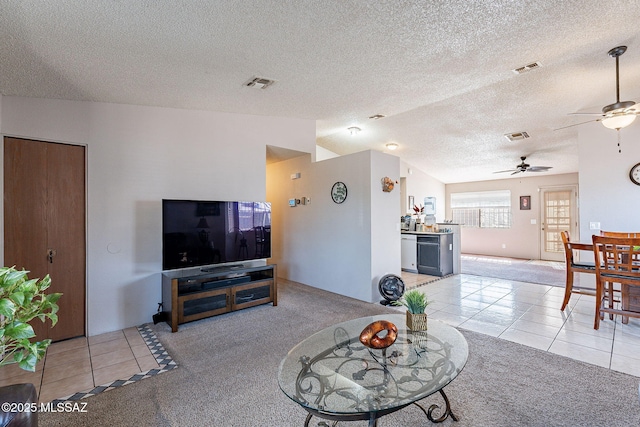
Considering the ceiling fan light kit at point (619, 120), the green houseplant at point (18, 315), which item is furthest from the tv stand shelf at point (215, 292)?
the ceiling fan light kit at point (619, 120)

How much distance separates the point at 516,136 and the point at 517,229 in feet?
12.7

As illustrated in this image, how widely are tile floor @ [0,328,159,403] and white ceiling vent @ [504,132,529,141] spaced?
6.61 metres

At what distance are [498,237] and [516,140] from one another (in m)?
3.92

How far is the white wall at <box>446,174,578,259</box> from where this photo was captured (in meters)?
8.16

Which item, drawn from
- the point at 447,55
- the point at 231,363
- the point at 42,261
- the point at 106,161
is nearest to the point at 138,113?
the point at 106,161

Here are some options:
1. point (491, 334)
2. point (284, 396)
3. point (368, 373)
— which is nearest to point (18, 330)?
point (368, 373)

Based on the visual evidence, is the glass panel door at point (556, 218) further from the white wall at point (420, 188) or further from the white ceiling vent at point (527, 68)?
the white ceiling vent at point (527, 68)

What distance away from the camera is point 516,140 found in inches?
233

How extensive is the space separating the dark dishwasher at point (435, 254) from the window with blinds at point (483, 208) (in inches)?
148

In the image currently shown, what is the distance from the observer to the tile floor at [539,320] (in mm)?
2650

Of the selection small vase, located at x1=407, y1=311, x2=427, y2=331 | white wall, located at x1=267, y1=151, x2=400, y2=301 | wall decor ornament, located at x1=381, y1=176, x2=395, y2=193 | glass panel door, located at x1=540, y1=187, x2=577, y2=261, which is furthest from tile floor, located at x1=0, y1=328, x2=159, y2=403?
glass panel door, located at x1=540, y1=187, x2=577, y2=261

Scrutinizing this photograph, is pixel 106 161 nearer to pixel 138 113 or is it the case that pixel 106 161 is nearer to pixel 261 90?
pixel 138 113

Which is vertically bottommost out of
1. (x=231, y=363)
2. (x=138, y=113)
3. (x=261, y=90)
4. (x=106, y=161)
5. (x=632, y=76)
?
(x=231, y=363)

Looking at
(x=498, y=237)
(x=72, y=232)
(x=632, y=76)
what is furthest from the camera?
(x=498, y=237)
